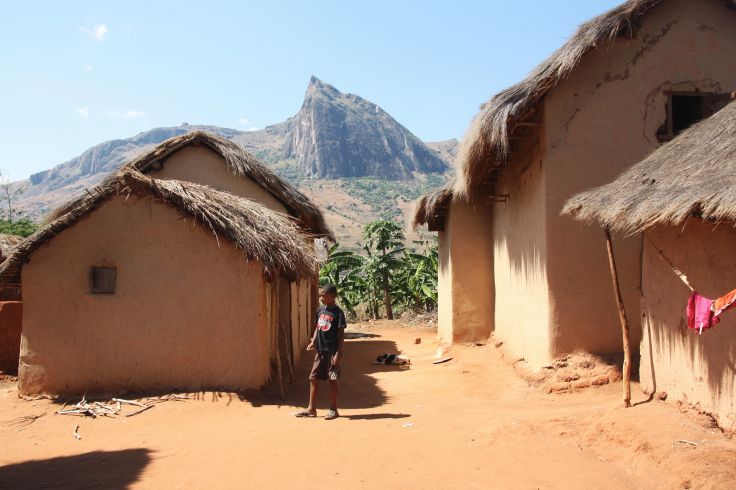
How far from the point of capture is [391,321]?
20266 mm

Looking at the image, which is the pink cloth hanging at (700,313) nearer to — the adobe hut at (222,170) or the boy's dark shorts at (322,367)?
the boy's dark shorts at (322,367)

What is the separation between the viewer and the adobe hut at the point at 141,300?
26.9 ft

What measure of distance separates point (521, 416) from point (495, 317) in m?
5.70

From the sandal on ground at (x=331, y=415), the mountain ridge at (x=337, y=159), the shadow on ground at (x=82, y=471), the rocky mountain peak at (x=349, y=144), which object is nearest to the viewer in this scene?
the shadow on ground at (x=82, y=471)

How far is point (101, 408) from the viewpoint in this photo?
25.1 ft

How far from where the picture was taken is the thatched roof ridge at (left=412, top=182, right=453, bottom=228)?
12219 mm

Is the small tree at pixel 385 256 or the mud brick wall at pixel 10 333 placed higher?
the small tree at pixel 385 256

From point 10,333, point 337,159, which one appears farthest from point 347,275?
point 337,159

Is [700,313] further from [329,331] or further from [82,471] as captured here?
[82,471]

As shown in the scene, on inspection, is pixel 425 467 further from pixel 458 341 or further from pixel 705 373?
pixel 458 341

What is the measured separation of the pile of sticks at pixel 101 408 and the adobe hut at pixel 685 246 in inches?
228

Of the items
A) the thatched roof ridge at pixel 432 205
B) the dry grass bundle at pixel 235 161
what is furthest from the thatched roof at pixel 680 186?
the dry grass bundle at pixel 235 161

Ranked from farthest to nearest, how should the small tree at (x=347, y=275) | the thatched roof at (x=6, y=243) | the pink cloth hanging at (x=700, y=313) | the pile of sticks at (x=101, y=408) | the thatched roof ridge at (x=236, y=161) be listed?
1. the small tree at (x=347, y=275)
2. the thatched roof at (x=6, y=243)
3. the thatched roof ridge at (x=236, y=161)
4. the pile of sticks at (x=101, y=408)
5. the pink cloth hanging at (x=700, y=313)

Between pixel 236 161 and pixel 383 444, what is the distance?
7122 mm
